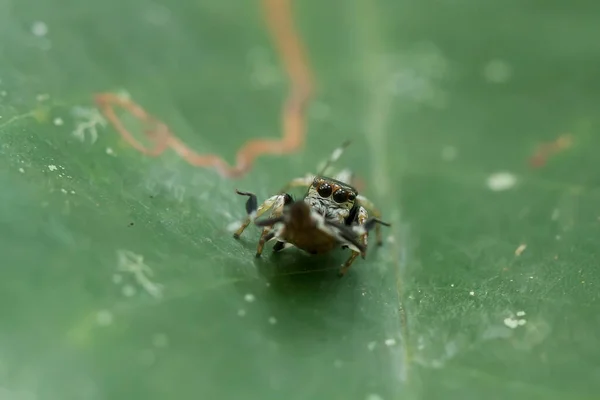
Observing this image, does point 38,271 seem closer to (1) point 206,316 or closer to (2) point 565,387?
(1) point 206,316

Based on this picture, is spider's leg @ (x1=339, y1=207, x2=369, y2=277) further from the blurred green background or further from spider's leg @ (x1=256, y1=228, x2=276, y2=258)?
spider's leg @ (x1=256, y1=228, x2=276, y2=258)

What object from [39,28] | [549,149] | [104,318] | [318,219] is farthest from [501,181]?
[39,28]

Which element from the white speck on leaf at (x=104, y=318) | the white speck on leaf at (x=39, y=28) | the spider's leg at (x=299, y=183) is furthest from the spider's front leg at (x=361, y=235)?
the white speck on leaf at (x=39, y=28)

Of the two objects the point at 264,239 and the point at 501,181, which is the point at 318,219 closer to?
the point at 264,239

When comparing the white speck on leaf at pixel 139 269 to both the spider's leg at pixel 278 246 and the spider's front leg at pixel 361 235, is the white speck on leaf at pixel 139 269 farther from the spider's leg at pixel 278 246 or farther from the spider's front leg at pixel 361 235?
the spider's front leg at pixel 361 235

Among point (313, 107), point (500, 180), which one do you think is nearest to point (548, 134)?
point (500, 180)

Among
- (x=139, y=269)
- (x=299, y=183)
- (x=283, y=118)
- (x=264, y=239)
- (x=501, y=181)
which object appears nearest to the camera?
(x=139, y=269)
